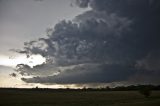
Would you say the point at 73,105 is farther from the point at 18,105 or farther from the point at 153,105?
the point at 153,105

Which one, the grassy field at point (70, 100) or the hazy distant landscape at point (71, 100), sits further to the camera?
the hazy distant landscape at point (71, 100)

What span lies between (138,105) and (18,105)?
86.1 feet

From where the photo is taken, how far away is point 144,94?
12025 centimetres

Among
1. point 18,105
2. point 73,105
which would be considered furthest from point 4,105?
point 73,105

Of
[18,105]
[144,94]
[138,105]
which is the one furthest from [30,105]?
[144,94]

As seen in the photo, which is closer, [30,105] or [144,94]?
[30,105]

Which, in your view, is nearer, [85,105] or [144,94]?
[85,105]

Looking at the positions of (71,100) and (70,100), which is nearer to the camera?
(71,100)

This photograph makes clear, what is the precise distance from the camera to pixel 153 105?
66.2 meters

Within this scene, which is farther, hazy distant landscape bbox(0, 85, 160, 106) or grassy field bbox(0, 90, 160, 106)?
hazy distant landscape bbox(0, 85, 160, 106)

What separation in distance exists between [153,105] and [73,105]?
1783cm

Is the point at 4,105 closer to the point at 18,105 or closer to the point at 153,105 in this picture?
the point at 18,105

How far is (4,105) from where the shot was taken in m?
64.0

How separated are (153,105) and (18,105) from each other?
2966 centimetres
